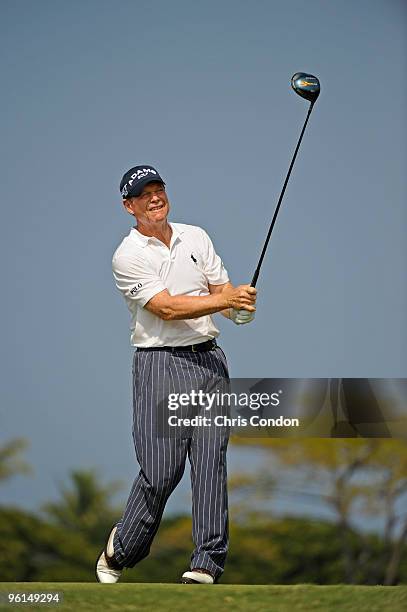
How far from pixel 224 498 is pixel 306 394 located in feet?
6.54

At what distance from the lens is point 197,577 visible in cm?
479

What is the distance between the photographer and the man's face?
198 inches

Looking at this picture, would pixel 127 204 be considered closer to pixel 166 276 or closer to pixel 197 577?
pixel 166 276

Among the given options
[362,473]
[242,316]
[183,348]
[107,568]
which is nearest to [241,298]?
[242,316]

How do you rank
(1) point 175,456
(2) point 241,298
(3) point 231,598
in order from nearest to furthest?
(3) point 231,598, (2) point 241,298, (1) point 175,456

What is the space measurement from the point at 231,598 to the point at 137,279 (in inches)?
47.0

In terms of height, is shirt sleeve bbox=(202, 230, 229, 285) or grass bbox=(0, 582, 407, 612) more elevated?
shirt sleeve bbox=(202, 230, 229, 285)

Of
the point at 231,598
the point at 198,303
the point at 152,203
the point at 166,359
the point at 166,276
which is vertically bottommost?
the point at 231,598

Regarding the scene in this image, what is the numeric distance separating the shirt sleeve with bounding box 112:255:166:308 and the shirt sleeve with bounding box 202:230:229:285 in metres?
0.21

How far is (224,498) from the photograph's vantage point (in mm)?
4922

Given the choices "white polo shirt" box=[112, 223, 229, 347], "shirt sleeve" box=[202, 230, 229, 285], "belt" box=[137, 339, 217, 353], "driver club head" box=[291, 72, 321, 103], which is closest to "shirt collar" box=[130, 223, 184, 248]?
"white polo shirt" box=[112, 223, 229, 347]

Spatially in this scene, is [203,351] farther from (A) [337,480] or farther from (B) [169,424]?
(A) [337,480]

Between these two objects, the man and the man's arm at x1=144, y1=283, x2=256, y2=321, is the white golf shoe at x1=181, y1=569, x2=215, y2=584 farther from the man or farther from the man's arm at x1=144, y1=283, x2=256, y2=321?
the man's arm at x1=144, y1=283, x2=256, y2=321

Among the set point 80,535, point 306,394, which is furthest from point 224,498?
point 80,535
